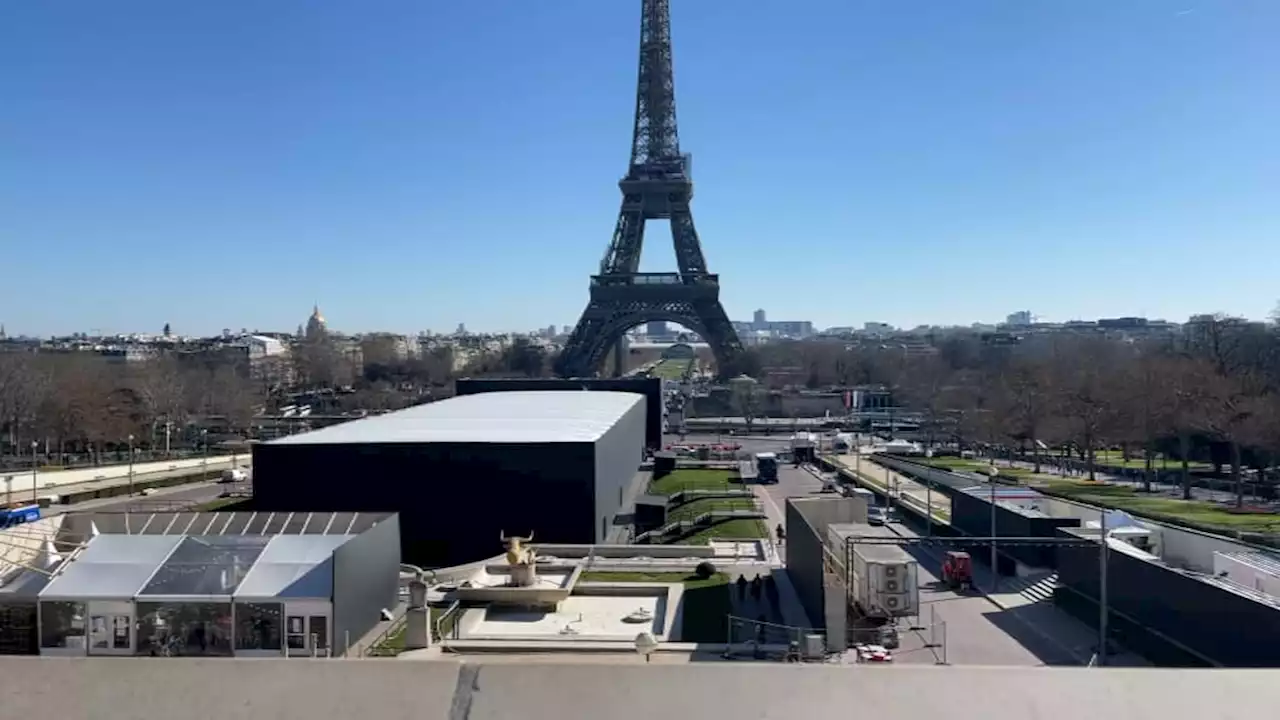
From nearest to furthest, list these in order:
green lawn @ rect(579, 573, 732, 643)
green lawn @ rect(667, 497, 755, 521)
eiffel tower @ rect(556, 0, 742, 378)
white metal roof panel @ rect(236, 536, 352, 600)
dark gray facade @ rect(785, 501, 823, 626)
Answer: white metal roof panel @ rect(236, 536, 352, 600)
green lawn @ rect(579, 573, 732, 643)
dark gray facade @ rect(785, 501, 823, 626)
green lawn @ rect(667, 497, 755, 521)
eiffel tower @ rect(556, 0, 742, 378)

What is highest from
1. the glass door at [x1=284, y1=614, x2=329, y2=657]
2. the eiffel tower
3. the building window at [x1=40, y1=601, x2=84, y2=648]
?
the eiffel tower

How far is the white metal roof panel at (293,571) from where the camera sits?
14.4 metres

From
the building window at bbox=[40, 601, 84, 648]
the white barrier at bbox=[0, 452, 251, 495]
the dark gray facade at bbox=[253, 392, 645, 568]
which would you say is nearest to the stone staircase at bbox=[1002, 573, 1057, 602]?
the dark gray facade at bbox=[253, 392, 645, 568]

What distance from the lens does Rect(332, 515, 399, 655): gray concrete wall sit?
49.3 ft

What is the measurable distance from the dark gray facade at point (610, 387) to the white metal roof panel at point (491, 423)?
25.8 ft

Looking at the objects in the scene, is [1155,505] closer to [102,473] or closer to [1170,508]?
[1170,508]

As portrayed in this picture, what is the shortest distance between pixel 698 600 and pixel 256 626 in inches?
335

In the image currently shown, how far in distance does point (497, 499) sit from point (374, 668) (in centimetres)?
2293

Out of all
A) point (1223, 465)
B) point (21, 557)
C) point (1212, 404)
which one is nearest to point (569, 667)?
point (21, 557)

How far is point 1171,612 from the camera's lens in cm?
1456

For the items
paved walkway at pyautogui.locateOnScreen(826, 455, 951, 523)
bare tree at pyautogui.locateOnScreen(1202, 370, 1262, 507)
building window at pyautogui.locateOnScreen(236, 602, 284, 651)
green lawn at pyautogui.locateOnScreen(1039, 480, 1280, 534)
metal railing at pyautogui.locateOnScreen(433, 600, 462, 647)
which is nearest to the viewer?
building window at pyautogui.locateOnScreen(236, 602, 284, 651)

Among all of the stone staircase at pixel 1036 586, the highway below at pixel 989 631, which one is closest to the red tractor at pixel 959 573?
the highway below at pixel 989 631

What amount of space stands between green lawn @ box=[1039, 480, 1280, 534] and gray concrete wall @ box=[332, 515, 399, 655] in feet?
58.6

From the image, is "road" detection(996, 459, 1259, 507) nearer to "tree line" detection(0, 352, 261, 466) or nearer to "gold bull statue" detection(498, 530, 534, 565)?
"gold bull statue" detection(498, 530, 534, 565)
